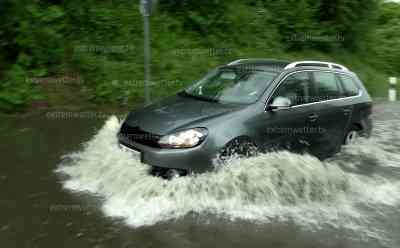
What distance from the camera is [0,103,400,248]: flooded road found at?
520 centimetres

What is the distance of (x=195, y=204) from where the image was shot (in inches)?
233

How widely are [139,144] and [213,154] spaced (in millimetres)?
959

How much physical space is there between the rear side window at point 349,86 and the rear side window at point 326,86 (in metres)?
0.18

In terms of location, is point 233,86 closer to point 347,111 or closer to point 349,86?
point 347,111

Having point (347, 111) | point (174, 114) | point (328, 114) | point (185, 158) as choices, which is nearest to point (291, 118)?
point (328, 114)

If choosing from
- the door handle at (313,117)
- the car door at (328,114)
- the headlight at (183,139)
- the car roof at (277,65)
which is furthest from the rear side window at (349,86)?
the headlight at (183,139)

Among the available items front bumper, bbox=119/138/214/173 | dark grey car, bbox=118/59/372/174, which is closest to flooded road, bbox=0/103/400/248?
front bumper, bbox=119/138/214/173

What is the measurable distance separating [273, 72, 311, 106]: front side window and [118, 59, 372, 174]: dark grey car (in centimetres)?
1

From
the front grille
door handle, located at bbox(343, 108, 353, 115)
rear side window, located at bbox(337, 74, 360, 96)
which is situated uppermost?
rear side window, located at bbox(337, 74, 360, 96)

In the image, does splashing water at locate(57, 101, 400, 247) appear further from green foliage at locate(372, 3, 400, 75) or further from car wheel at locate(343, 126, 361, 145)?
green foliage at locate(372, 3, 400, 75)

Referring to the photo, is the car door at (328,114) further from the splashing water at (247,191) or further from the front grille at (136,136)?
the front grille at (136,136)

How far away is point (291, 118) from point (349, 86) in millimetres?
1978

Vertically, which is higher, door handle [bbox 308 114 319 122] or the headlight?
door handle [bbox 308 114 319 122]

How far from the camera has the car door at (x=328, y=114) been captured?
7359 millimetres
